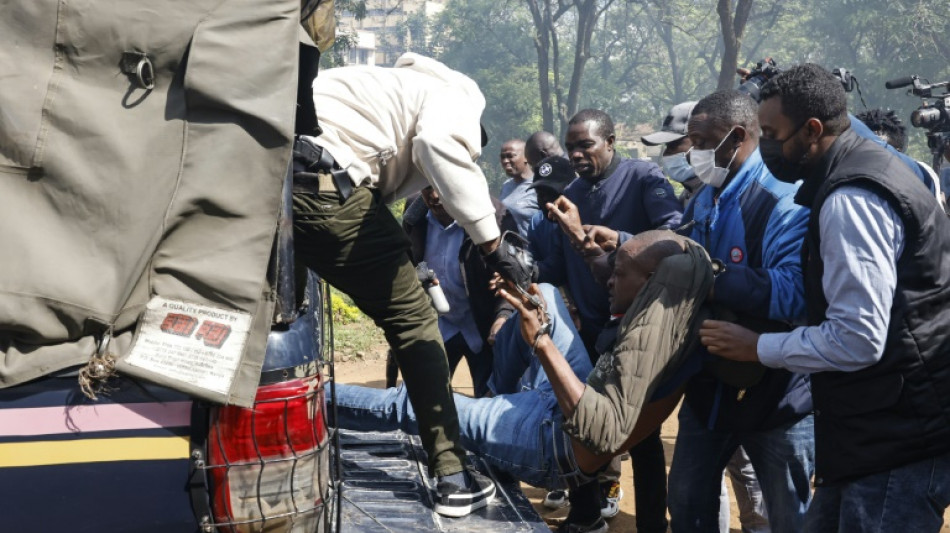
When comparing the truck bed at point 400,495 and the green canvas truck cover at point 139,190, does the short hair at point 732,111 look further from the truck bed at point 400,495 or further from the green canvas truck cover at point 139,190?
the green canvas truck cover at point 139,190

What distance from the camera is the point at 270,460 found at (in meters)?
2.05

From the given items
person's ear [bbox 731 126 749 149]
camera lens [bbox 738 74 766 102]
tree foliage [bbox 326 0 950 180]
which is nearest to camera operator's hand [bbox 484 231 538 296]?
person's ear [bbox 731 126 749 149]

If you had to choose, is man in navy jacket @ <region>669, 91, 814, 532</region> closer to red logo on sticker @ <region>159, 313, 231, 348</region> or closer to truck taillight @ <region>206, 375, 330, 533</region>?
truck taillight @ <region>206, 375, 330, 533</region>

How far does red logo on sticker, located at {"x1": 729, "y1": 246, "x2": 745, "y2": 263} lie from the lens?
3.56 metres

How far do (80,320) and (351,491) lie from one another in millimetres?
1384

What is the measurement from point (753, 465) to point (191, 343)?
2.27 meters

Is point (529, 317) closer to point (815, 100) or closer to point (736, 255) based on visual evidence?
point (736, 255)

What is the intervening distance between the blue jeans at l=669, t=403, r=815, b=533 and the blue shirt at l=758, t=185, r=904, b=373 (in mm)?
654

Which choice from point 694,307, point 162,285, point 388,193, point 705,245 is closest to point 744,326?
point 694,307

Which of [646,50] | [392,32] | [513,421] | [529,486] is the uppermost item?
[513,421]

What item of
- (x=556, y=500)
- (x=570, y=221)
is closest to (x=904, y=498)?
(x=570, y=221)

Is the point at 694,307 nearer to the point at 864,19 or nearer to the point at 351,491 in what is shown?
the point at 351,491

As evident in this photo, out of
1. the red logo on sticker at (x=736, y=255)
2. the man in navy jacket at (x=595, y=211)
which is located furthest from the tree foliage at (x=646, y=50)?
the red logo on sticker at (x=736, y=255)

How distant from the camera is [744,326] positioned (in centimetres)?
337
